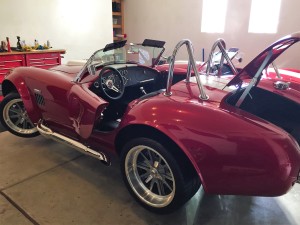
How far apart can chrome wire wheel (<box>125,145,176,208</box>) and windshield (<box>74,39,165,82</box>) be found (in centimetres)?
88

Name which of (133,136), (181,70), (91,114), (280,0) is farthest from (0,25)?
(280,0)

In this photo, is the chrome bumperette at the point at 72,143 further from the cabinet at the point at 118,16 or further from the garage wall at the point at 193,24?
the cabinet at the point at 118,16

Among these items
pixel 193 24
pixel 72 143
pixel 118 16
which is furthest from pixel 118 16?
pixel 72 143

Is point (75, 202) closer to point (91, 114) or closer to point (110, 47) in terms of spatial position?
point (91, 114)

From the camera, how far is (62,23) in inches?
208

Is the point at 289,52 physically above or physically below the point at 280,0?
below

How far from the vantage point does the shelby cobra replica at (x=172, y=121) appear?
4.26 ft

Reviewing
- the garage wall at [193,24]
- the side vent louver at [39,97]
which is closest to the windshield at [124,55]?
the side vent louver at [39,97]

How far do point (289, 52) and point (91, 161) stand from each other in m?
4.35

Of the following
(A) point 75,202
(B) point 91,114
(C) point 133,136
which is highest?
(B) point 91,114

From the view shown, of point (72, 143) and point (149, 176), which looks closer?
point (149, 176)

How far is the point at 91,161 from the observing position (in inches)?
98.5

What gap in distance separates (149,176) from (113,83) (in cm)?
97

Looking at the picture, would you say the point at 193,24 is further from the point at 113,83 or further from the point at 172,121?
the point at 172,121
